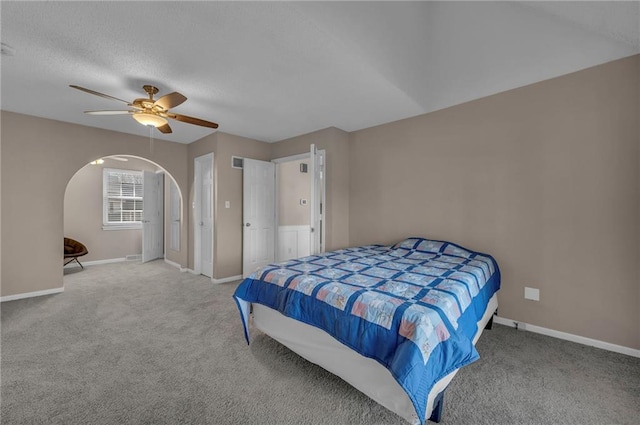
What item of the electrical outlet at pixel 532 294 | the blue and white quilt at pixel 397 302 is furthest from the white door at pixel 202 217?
the electrical outlet at pixel 532 294

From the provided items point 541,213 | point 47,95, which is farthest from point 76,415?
point 541,213

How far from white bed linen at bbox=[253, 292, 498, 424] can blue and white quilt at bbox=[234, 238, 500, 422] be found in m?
0.11

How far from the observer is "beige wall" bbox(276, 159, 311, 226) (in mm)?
5242

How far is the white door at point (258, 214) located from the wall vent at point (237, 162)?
0.29ft

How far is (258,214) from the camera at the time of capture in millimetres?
4840

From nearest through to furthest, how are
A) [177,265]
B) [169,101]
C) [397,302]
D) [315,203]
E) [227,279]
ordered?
[397,302], [169,101], [315,203], [227,279], [177,265]

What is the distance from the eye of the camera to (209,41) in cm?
205

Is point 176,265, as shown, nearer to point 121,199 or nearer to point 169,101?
point 121,199

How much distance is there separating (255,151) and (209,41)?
9.43 feet

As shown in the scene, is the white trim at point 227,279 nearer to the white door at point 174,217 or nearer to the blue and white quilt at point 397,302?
the white door at point 174,217

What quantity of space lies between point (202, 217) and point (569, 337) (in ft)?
16.6

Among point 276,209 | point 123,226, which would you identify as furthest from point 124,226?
point 276,209

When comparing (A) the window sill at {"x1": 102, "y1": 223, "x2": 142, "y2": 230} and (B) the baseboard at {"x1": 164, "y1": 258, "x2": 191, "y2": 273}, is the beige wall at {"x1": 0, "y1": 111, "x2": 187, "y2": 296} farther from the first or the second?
(A) the window sill at {"x1": 102, "y1": 223, "x2": 142, "y2": 230}

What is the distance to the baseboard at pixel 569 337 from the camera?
7.54 feet
